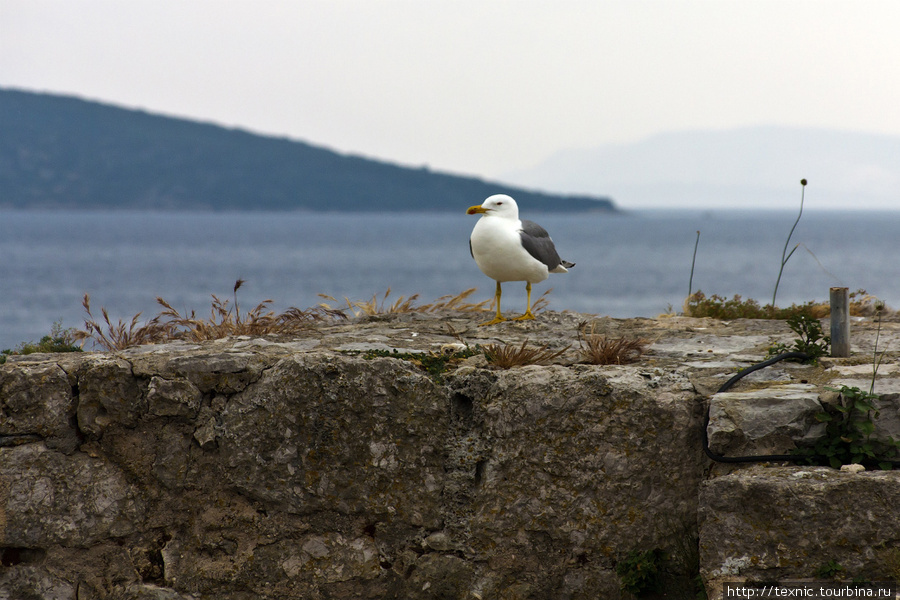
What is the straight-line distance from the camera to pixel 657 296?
4600cm

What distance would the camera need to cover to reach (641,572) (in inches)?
180

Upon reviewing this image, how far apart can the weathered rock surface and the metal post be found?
0.52 ft

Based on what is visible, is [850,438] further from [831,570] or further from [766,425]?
[831,570]

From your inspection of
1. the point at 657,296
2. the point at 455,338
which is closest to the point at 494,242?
the point at 455,338

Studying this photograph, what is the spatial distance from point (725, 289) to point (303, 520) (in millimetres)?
46209

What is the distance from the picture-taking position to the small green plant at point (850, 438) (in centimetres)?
430

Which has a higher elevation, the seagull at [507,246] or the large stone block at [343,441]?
the seagull at [507,246]

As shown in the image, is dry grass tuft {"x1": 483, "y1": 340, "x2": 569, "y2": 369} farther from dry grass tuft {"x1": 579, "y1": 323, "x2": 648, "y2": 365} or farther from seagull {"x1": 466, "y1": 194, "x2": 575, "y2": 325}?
seagull {"x1": 466, "y1": 194, "x2": 575, "y2": 325}

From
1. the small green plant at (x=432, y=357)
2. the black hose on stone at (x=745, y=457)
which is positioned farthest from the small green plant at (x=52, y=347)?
the black hose on stone at (x=745, y=457)

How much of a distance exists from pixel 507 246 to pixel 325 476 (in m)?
2.47

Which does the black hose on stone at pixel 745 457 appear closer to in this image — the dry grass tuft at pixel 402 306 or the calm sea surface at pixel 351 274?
the dry grass tuft at pixel 402 306

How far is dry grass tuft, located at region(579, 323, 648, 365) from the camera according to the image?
523 cm

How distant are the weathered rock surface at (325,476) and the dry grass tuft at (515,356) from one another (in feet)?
0.42

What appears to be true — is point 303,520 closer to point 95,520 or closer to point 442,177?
point 95,520
